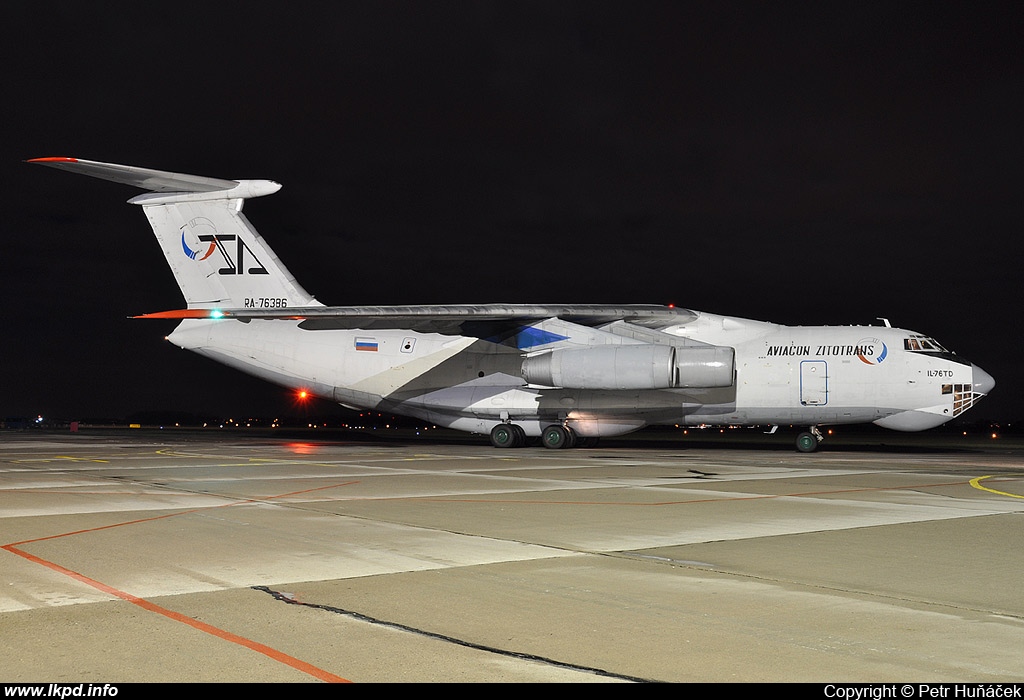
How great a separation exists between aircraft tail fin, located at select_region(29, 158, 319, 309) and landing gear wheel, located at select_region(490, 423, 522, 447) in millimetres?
5840

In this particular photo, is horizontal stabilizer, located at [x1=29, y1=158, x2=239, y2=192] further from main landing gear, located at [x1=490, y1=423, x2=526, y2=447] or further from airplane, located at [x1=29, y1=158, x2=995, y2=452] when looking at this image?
main landing gear, located at [x1=490, y1=423, x2=526, y2=447]

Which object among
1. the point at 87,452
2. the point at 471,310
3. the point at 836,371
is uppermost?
the point at 471,310

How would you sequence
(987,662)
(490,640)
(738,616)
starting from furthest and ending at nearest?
(738,616)
(490,640)
(987,662)

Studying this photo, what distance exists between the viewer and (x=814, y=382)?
19.7m

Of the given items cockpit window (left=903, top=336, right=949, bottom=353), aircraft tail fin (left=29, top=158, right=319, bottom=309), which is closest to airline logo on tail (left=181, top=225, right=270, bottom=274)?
aircraft tail fin (left=29, top=158, right=319, bottom=309)

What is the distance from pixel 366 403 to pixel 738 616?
64.8 ft

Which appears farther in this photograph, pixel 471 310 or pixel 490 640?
pixel 471 310

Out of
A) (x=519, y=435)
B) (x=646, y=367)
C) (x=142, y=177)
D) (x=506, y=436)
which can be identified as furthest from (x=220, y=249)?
(x=646, y=367)

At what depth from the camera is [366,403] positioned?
76.9 feet

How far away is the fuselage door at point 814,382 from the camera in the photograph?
1964 cm

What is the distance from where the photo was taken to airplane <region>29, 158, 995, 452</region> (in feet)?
64.2

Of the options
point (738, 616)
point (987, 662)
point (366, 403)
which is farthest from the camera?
point (366, 403)
